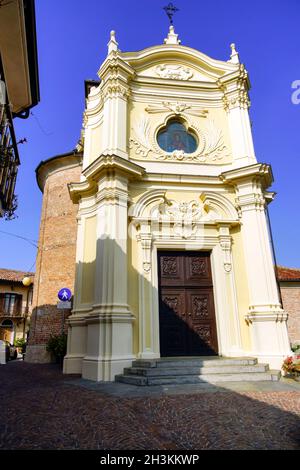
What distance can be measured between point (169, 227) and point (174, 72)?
645 cm

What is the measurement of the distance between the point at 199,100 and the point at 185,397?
10.2 meters

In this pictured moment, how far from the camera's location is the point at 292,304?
66.7ft

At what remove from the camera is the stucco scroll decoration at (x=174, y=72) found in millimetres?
11891

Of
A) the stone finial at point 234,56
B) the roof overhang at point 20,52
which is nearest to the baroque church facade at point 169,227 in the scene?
Result: the stone finial at point 234,56

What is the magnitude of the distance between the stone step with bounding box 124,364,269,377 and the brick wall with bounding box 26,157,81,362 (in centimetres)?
927

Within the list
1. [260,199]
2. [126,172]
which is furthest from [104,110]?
[260,199]

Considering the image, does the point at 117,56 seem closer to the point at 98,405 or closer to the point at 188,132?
the point at 188,132

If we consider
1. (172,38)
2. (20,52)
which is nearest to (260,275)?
(20,52)

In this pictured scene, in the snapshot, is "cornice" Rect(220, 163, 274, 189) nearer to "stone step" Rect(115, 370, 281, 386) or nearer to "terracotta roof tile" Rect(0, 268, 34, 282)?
"stone step" Rect(115, 370, 281, 386)

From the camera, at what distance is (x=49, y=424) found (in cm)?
395

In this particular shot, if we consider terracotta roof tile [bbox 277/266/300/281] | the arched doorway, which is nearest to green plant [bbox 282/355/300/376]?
terracotta roof tile [bbox 277/266/300/281]

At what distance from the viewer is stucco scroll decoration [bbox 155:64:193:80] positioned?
1189 centimetres

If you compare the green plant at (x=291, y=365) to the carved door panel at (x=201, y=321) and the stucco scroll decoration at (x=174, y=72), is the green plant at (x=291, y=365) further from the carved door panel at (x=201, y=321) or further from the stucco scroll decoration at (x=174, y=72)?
the stucco scroll decoration at (x=174, y=72)

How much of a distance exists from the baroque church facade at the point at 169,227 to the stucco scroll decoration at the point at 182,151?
4 centimetres
